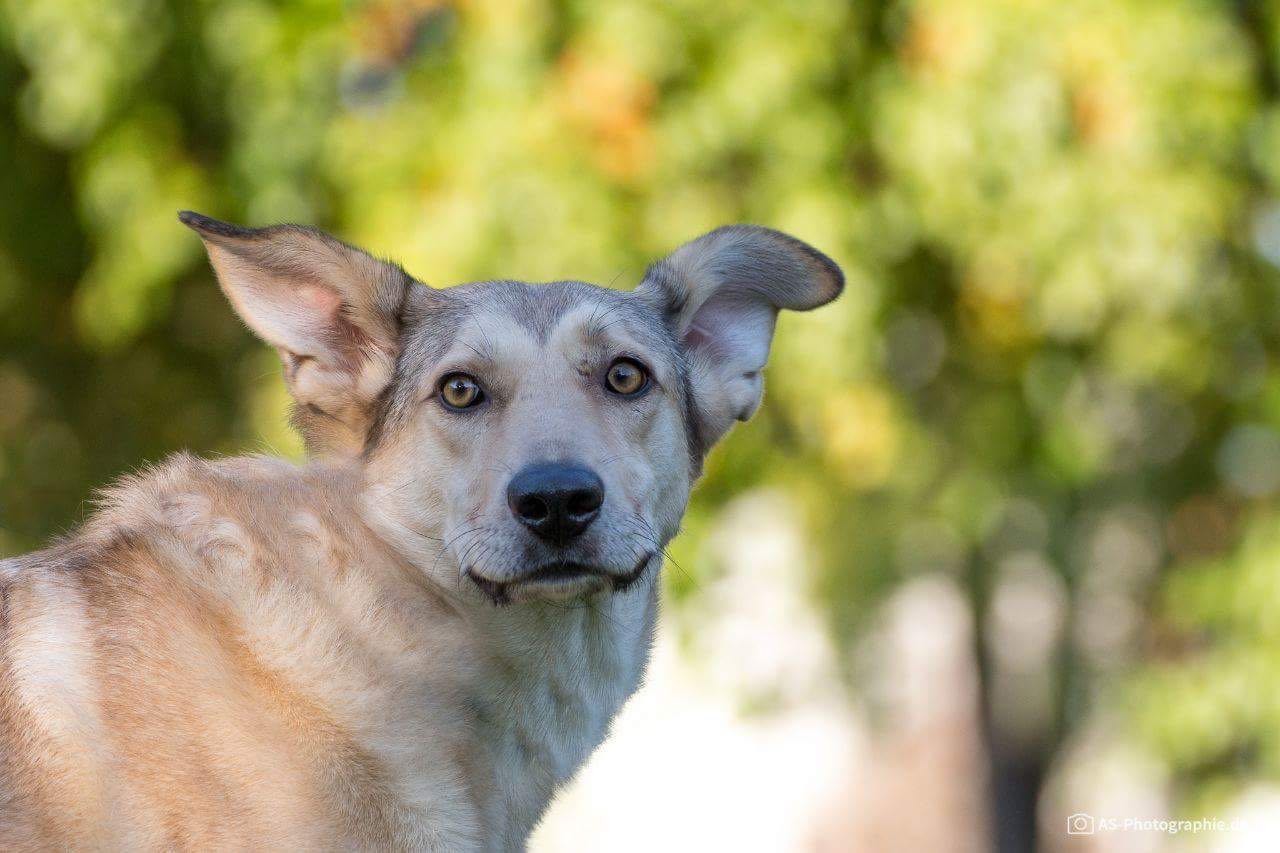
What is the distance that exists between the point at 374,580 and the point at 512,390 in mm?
670

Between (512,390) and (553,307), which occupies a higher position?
(553,307)

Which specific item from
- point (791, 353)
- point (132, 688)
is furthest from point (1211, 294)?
point (132, 688)

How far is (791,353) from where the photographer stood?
25.6 ft

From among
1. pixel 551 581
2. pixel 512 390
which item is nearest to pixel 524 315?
pixel 512 390

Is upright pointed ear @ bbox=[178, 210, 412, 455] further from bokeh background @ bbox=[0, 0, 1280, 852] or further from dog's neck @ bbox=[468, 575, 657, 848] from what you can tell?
bokeh background @ bbox=[0, 0, 1280, 852]

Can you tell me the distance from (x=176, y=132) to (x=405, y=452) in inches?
206

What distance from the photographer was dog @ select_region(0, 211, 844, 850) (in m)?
3.24

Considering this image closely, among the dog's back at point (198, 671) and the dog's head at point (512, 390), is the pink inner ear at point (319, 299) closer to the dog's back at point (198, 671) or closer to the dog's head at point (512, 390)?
the dog's head at point (512, 390)

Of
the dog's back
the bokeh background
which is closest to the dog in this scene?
the dog's back

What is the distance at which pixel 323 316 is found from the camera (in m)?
4.27

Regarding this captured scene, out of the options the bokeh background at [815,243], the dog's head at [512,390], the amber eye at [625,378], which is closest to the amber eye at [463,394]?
the dog's head at [512,390]

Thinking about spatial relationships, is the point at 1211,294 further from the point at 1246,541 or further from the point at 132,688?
the point at 132,688

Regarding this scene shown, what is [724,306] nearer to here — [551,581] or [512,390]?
[512,390]

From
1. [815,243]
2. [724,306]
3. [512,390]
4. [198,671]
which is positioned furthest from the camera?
[815,243]
